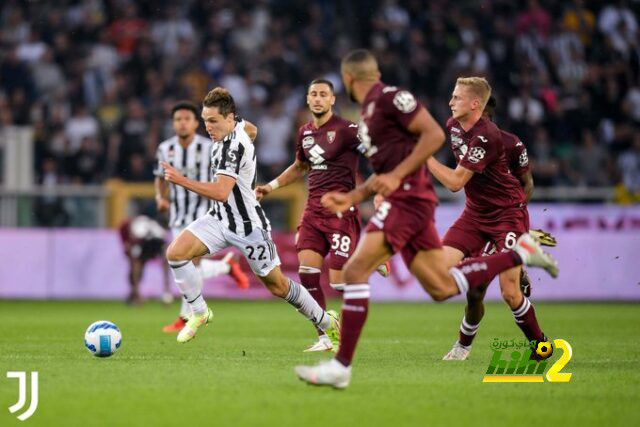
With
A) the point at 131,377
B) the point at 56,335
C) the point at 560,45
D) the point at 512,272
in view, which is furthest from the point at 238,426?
the point at 560,45

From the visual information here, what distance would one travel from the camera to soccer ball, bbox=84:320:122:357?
9969mm

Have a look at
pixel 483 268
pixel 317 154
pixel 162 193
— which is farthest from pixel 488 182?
pixel 162 193

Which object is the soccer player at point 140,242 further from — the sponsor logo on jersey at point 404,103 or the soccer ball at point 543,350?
the sponsor logo on jersey at point 404,103

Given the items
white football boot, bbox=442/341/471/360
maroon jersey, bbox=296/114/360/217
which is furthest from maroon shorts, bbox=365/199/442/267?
maroon jersey, bbox=296/114/360/217

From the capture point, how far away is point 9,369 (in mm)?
9164

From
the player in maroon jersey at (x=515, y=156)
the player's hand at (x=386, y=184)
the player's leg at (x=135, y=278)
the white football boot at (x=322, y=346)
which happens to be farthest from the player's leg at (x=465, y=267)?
the player's leg at (x=135, y=278)

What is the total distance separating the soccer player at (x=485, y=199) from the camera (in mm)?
9898

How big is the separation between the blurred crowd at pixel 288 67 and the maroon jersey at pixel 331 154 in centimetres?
920

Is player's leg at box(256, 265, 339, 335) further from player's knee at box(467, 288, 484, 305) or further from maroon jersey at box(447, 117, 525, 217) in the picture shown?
maroon jersey at box(447, 117, 525, 217)

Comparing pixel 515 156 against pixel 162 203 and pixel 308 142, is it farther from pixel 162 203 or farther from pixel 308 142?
pixel 162 203

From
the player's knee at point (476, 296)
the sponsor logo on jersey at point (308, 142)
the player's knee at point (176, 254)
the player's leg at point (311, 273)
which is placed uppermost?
the sponsor logo on jersey at point (308, 142)

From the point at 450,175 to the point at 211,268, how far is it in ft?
18.6

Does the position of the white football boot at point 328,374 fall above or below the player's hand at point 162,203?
above

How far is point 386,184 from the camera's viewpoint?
313 inches
